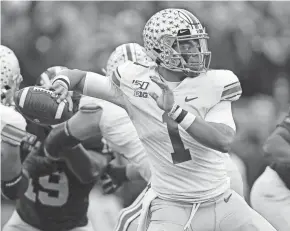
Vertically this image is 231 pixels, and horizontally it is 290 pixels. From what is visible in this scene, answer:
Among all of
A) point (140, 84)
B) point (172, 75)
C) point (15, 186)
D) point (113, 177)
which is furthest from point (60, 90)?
point (113, 177)

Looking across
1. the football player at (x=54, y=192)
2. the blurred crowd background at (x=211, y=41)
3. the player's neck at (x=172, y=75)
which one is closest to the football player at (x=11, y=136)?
the football player at (x=54, y=192)

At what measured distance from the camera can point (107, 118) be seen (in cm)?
491

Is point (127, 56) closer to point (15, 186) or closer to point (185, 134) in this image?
point (15, 186)

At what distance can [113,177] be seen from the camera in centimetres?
554

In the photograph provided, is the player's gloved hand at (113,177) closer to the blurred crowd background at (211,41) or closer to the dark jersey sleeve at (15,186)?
the dark jersey sleeve at (15,186)

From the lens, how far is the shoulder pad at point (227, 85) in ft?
12.5

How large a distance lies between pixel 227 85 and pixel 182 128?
30 cm

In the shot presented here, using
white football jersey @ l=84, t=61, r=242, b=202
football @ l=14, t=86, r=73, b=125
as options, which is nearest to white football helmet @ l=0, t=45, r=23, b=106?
football @ l=14, t=86, r=73, b=125

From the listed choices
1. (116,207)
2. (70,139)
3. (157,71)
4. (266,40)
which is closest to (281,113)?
(266,40)

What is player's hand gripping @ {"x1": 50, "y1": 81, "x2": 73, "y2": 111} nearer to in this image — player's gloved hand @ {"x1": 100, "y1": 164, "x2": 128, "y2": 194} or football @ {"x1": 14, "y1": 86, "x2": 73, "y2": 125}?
football @ {"x1": 14, "y1": 86, "x2": 73, "y2": 125}

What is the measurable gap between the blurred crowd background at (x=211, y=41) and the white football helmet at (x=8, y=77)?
6.96 ft

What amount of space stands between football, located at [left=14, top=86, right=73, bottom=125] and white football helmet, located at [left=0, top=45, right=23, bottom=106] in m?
0.79

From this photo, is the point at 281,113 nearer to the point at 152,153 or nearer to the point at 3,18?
the point at 3,18

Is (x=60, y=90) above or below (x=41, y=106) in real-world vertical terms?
above
